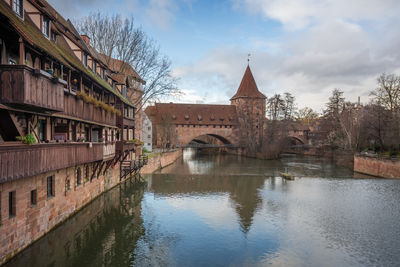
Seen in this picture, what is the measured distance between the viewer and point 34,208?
902cm

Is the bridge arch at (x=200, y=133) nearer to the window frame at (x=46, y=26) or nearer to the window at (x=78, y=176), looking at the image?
the window at (x=78, y=176)

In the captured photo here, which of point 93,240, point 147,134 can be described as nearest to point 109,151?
point 93,240

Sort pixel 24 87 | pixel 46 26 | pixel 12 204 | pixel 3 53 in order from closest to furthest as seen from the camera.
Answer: pixel 24 87 < pixel 12 204 < pixel 3 53 < pixel 46 26

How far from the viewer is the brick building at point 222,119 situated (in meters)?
49.8

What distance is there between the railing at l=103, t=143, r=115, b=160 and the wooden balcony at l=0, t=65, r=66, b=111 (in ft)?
20.8

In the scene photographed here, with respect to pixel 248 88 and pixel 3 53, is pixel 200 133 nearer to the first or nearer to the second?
pixel 248 88

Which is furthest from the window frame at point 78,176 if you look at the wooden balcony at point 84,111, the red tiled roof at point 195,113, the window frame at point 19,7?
the red tiled roof at point 195,113

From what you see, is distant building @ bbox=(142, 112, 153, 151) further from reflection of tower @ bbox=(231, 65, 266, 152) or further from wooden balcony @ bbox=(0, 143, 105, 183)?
wooden balcony @ bbox=(0, 143, 105, 183)

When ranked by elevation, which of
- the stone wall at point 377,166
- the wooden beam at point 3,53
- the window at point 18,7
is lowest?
the stone wall at point 377,166

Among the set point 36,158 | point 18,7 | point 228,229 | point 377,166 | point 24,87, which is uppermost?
point 18,7

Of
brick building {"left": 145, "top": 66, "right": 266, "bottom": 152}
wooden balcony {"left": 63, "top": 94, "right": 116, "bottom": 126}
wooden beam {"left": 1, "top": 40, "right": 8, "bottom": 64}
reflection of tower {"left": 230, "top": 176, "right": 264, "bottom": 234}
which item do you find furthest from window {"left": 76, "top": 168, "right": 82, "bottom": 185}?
brick building {"left": 145, "top": 66, "right": 266, "bottom": 152}

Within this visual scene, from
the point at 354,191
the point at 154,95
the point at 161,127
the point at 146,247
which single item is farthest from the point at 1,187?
the point at 161,127

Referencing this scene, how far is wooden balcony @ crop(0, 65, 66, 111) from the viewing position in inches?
281

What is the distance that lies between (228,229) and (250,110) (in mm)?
44073
